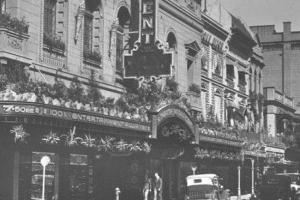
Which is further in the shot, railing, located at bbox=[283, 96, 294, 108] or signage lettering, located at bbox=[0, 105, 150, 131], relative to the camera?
railing, located at bbox=[283, 96, 294, 108]

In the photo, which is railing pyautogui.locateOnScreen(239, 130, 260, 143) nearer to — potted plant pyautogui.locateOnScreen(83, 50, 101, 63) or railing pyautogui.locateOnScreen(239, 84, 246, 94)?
railing pyautogui.locateOnScreen(239, 84, 246, 94)

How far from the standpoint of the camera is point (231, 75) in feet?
167

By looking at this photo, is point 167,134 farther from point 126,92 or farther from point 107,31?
point 107,31

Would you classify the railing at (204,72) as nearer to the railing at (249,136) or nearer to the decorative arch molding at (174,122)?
the railing at (249,136)

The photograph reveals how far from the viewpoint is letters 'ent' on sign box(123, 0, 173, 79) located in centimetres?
3125

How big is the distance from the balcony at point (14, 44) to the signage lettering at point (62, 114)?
2.33 meters

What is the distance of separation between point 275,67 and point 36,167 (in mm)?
57261

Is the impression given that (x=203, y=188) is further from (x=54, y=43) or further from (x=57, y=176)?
(x=54, y=43)

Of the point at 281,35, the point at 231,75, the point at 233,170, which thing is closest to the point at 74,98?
the point at 233,170

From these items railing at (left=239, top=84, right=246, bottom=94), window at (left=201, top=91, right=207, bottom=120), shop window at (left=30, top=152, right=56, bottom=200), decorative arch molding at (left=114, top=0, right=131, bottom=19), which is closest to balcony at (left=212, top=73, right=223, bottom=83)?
window at (left=201, top=91, right=207, bottom=120)

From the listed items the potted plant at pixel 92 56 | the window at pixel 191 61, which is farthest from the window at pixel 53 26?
the window at pixel 191 61

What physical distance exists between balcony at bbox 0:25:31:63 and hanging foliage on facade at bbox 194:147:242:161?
1489 centimetres

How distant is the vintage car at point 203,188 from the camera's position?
29.9 m

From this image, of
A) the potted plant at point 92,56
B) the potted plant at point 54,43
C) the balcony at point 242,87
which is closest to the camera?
the potted plant at point 54,43
